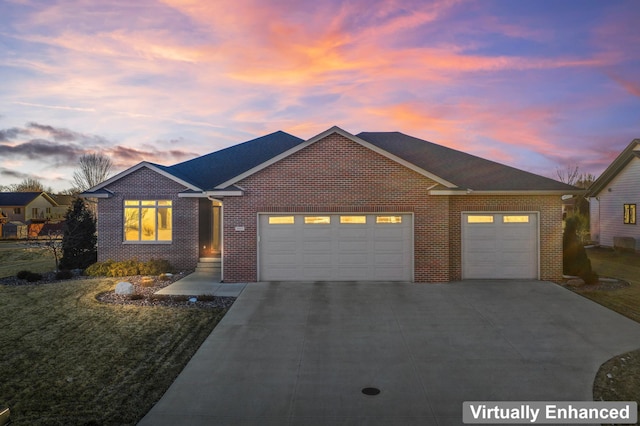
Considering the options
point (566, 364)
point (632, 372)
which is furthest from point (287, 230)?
point (632, 372)

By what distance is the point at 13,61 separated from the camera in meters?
15.1

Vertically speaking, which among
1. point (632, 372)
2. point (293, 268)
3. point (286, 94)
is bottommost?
point (632, 372)

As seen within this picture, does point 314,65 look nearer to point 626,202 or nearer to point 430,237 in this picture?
point 430,237

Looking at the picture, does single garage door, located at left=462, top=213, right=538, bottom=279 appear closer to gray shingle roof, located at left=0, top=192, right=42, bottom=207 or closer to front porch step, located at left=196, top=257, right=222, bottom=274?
front porch step, located at left=196, top=257, right=222, bottom=274

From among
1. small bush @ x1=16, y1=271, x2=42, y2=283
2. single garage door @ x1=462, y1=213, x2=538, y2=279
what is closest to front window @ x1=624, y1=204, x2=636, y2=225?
single garage door @ x1=462, y1=213, x2=538, y2=279

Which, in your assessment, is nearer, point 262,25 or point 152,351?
point 152,351

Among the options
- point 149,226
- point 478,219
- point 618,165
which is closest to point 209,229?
point 149,226

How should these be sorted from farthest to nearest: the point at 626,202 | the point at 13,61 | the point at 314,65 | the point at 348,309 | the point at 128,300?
1. the point at 626,202
2. the point at 314,65
3. the point at 13,61
4. the point at 128,300
5. the point at 348,309

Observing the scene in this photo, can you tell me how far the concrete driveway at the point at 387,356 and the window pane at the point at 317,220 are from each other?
8.65 ft

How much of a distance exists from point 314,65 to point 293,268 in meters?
8.06

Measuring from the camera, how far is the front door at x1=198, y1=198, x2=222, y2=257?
62.3 feet

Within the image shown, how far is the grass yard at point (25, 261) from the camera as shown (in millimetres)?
20769

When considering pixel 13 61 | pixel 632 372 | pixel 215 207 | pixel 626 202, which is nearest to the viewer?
pixel 632 372

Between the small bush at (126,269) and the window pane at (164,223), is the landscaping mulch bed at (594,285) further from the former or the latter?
the window pane at (164,223)
